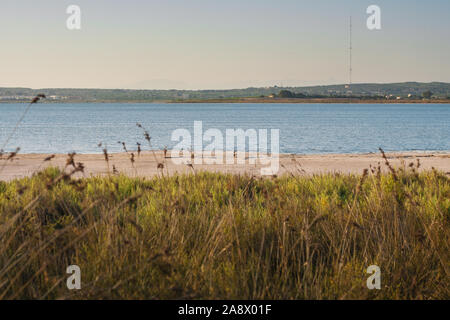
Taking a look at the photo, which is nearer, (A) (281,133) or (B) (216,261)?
(B) (216,261)

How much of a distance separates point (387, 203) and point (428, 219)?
29.1 inches

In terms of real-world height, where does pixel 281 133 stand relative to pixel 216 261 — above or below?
below

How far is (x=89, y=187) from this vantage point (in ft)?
28.9

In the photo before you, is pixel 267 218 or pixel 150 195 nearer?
pixel 267 218

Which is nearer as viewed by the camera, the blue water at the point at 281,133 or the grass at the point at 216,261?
the grass at the point at 216,261

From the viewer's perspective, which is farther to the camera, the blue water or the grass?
the blue water

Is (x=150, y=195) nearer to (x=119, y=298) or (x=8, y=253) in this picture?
(x=8, y=253)
